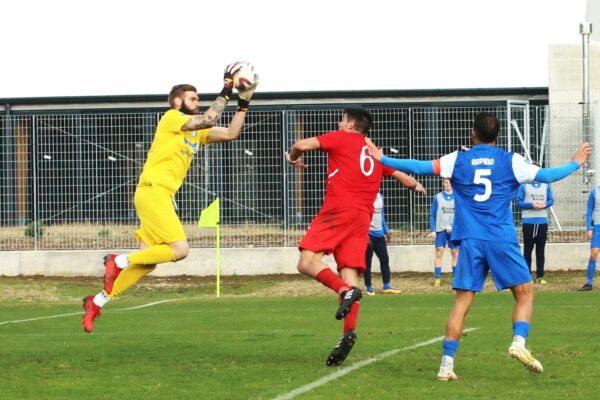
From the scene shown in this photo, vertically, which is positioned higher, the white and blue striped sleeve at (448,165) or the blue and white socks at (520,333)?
the white and blue striped sleeve at (448,165)

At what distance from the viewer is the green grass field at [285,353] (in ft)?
29.6

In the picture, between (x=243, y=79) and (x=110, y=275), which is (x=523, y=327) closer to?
(x=243, y=79)

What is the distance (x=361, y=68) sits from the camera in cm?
3753

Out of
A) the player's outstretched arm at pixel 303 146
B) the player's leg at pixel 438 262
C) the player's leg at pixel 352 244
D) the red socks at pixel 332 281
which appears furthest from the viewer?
the player's leg at pixel 438 262

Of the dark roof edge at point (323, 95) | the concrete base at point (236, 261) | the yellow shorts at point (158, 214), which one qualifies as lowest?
the concrete base at point (236, 261)

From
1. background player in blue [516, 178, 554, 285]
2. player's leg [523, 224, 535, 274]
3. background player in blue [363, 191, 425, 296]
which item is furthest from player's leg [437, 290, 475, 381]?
player's leg [523, 224, 535, 274]

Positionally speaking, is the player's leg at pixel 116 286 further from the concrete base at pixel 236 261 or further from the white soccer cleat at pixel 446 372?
the concrete base at pixel 236 261

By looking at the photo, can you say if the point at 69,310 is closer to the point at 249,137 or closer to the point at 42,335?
the point at 42,335

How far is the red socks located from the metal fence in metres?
14.8

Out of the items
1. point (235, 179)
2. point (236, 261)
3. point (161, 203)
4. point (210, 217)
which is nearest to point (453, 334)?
point (161, 203)

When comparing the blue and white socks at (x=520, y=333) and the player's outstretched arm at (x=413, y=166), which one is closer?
the blue and white socks at (x=520, y=333)

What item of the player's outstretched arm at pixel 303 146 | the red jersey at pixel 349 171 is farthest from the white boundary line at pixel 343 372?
the player's outstretched arm at pixel 303 146

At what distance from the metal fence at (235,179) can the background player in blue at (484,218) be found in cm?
1603

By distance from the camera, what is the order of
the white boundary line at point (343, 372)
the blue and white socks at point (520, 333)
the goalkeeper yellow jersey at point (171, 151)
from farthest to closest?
1. the goalkeeper yellow jersey at point (171, 151)
2. the blue and white socks at point (520, 333)
3. the white boundary line at point (343, 372)
